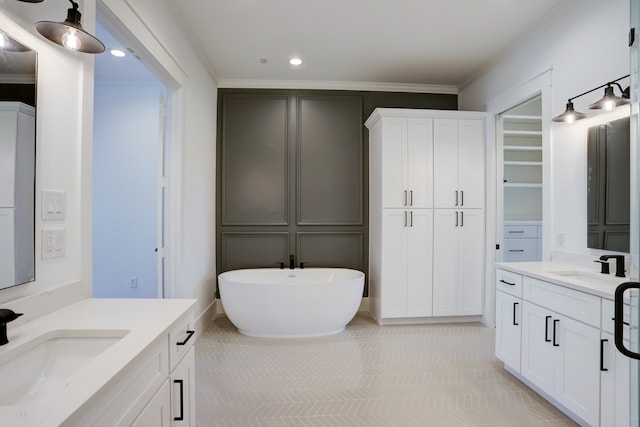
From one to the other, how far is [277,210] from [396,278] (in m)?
1.73

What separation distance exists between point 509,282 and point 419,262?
125cm

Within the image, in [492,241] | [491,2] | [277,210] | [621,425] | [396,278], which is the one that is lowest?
[621,425]

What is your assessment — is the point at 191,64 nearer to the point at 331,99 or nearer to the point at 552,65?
the point at 331,99

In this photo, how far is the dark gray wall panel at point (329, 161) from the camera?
4.35 metres

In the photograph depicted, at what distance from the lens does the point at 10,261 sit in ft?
3.95

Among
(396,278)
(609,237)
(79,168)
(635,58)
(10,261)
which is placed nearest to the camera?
(635,58)

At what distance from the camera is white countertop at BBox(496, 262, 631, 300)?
1845mm

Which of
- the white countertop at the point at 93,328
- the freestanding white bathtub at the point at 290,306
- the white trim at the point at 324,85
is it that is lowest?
the freestanding white bathtub at the point at 290,306

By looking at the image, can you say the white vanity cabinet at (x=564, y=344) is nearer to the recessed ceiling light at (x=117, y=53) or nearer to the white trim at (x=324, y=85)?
the white trim at (x=324, y=85)

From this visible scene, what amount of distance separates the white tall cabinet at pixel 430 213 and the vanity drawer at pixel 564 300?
1423 mm

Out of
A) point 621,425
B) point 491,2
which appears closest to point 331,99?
point 491,2

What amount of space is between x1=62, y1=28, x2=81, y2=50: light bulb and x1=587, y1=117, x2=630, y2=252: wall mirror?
311 centimetres

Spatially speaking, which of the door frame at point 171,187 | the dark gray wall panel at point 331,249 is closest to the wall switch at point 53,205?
the door frame at point 171,187

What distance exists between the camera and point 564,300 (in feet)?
6.73
